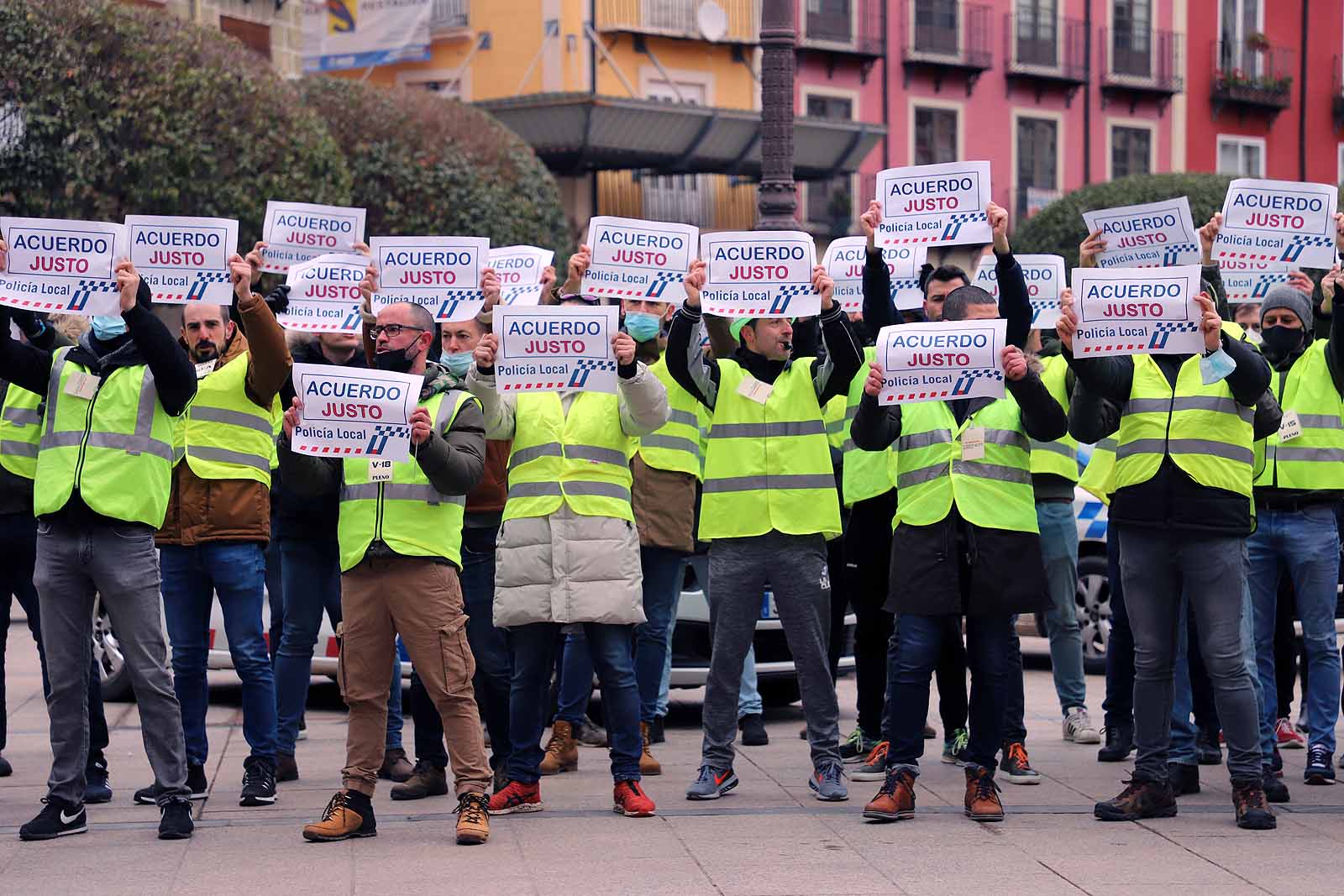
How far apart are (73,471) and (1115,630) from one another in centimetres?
478

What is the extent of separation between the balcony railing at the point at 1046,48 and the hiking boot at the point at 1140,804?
35131mm

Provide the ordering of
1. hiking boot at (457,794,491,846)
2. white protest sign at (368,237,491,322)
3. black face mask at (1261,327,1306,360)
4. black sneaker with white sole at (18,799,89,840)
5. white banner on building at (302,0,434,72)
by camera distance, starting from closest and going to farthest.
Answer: hiking boot at (457,794,491,846) < black sneaker with white sole at (18,799,89,840) < black face mask at (1261,327,1306,360) < white protest sign at (368,237,491,322) < white banner on building at (302,0,434,72)

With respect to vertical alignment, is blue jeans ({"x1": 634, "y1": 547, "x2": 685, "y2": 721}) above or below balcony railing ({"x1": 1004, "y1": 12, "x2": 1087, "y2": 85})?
below

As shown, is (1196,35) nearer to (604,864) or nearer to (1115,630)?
(1115,630)

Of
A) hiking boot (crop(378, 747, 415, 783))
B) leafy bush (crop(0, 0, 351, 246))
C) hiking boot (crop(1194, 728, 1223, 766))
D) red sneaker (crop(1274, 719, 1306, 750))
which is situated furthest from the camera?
leafy bush (crop(0, 0, 351, 246))

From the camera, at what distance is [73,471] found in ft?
24.6

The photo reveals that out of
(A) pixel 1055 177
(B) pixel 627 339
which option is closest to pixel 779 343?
(B) pixel 627 339

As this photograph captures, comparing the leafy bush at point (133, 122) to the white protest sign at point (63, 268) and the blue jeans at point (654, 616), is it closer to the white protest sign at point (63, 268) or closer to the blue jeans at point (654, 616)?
the blue jeans at point (654, 616)

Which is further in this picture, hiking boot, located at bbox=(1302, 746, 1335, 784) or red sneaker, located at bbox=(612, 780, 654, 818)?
hiking boot, located at bbox=(1302, 746, 1335, 784)

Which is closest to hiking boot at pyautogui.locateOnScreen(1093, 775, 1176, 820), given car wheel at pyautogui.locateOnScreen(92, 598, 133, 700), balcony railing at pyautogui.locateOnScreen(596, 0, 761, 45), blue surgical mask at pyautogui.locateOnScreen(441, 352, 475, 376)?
blue surgical mask at pyautogui.locateOnScreen(441, 352, 475, 376)

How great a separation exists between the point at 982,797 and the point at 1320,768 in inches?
71.0

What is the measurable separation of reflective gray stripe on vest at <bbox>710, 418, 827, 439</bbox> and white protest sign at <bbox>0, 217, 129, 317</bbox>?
2.51 meters

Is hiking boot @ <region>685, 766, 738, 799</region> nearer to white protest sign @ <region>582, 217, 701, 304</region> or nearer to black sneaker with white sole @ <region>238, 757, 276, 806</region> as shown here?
black sneaker with white sole @ <region>238, 757, 276, 806</region>

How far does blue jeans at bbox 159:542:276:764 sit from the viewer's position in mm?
8305
